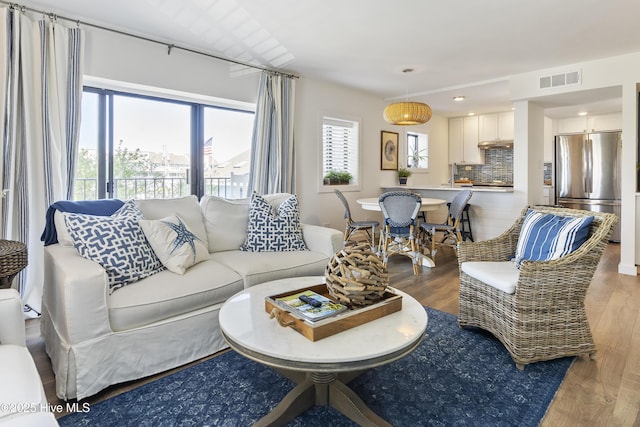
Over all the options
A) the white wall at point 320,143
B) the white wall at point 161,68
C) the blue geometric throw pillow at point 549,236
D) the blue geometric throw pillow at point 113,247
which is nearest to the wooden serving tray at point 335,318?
the blue geometric throw pillow at point 113,247

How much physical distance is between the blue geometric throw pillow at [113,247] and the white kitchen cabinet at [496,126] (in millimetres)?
6799

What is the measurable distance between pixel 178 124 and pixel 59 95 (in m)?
1.19

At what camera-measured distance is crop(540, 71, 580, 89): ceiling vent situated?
432 centimetres

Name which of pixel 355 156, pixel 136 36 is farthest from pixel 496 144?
pixel 136 36

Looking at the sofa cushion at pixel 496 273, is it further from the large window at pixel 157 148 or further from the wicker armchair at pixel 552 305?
the large window at pixel 157 148

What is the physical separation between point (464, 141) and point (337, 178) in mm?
3638

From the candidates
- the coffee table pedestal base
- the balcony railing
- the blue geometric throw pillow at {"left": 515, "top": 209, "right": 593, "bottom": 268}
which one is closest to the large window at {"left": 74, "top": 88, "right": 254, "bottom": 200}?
the balcony railing

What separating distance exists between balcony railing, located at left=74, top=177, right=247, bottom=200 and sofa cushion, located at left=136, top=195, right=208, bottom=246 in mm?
1054

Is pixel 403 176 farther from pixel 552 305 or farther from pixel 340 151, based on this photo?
pixel 552 305

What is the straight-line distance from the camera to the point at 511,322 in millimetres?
2035

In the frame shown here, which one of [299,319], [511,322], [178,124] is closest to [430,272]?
[511,322]

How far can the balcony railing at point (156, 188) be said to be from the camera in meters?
3.35

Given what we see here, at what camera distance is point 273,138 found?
436 centimetres

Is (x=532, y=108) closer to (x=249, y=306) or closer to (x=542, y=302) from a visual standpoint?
(x=542, y=302)
